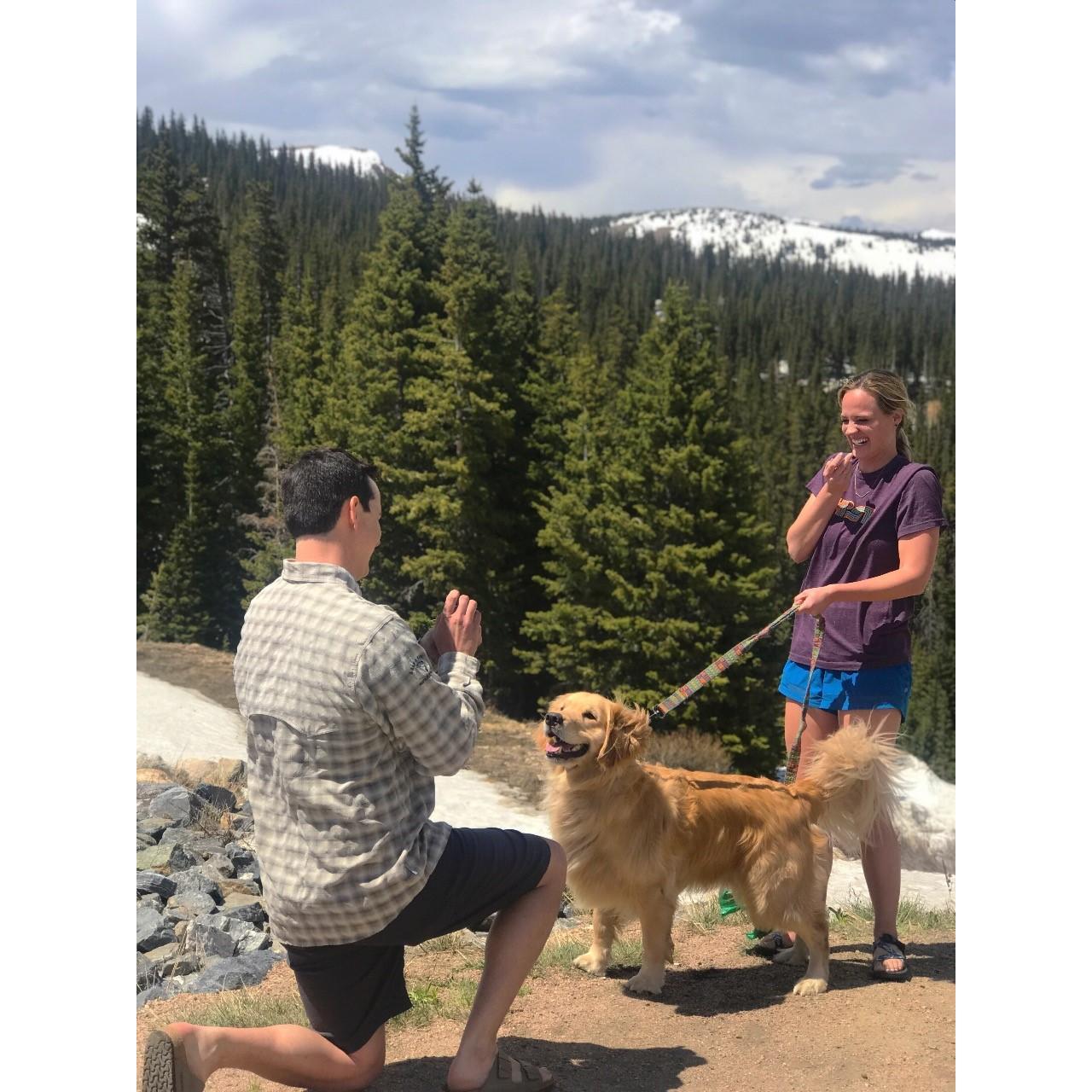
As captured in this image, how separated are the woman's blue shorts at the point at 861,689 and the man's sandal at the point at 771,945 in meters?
1.10

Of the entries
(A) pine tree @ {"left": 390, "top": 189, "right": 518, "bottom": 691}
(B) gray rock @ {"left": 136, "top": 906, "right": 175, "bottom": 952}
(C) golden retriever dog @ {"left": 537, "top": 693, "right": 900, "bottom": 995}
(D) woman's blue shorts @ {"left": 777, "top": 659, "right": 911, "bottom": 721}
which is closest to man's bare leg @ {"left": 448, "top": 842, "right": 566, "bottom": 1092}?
(C) golden retriever dog @ {"left": 537, "top": 693, "right": 900, "bottom": 995}

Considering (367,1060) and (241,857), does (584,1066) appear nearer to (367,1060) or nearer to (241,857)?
(367,1060)

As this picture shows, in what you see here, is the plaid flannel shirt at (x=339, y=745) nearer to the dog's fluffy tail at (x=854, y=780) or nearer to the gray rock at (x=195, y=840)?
the dog's fluffy tail at (x=854, y=780)

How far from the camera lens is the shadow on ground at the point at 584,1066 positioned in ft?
11.1

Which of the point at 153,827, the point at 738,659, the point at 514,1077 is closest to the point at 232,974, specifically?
the point at 514,1077

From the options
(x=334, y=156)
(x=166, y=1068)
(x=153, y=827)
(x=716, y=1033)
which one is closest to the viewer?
(x=166, y=1068)

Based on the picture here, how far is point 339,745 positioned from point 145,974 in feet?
9.13

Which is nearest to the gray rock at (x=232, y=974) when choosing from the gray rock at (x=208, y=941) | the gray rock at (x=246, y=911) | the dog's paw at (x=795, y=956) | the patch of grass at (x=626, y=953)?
the gray rock at (x=208, y=941)

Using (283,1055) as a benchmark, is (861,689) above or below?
above

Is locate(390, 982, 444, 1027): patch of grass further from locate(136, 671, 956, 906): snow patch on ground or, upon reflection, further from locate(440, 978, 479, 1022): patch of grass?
locate(136, 671, 956, 906): snow patch on ground

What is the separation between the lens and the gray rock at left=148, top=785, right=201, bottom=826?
7.33 meters

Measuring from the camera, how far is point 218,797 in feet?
26.0
